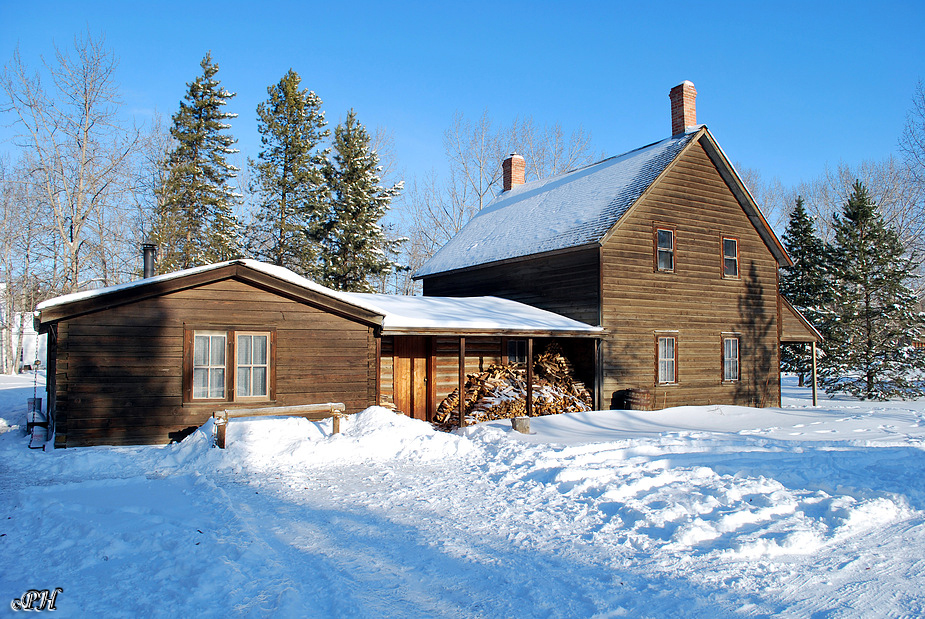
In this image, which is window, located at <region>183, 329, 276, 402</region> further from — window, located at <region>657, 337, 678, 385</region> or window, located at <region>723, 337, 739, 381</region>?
window, located at <region>723, 337, 739, 381</region>

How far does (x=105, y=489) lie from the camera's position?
773cm

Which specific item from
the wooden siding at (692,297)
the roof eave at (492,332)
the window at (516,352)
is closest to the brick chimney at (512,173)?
the wooden siding at (692,297)

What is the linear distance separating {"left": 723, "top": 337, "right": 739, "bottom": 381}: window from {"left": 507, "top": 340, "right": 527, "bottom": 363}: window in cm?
676

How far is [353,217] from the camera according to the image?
93.9ft

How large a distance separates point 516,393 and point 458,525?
9.46m

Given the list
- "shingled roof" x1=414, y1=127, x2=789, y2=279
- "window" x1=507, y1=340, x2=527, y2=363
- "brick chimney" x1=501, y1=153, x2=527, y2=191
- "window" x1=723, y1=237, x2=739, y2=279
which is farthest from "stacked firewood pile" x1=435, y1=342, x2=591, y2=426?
"brick chimney" x1=501, y1=153, x2=527, y2=191

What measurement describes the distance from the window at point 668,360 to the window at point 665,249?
214cm

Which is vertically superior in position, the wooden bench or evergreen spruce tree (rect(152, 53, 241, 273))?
evergreen spruce tree (rect(152, 53, 241, 273))

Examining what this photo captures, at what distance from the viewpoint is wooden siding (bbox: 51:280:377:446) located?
1038 cm

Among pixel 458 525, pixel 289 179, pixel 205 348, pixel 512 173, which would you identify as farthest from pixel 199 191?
pixel 458 525

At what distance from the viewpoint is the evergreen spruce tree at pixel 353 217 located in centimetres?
2817

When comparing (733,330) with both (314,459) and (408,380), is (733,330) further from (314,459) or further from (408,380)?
(314,459)

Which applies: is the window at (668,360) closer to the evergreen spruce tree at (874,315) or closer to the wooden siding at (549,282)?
the wooden siding at (549,282)

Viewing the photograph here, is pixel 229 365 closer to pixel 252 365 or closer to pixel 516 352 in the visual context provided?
pixel 252 365
